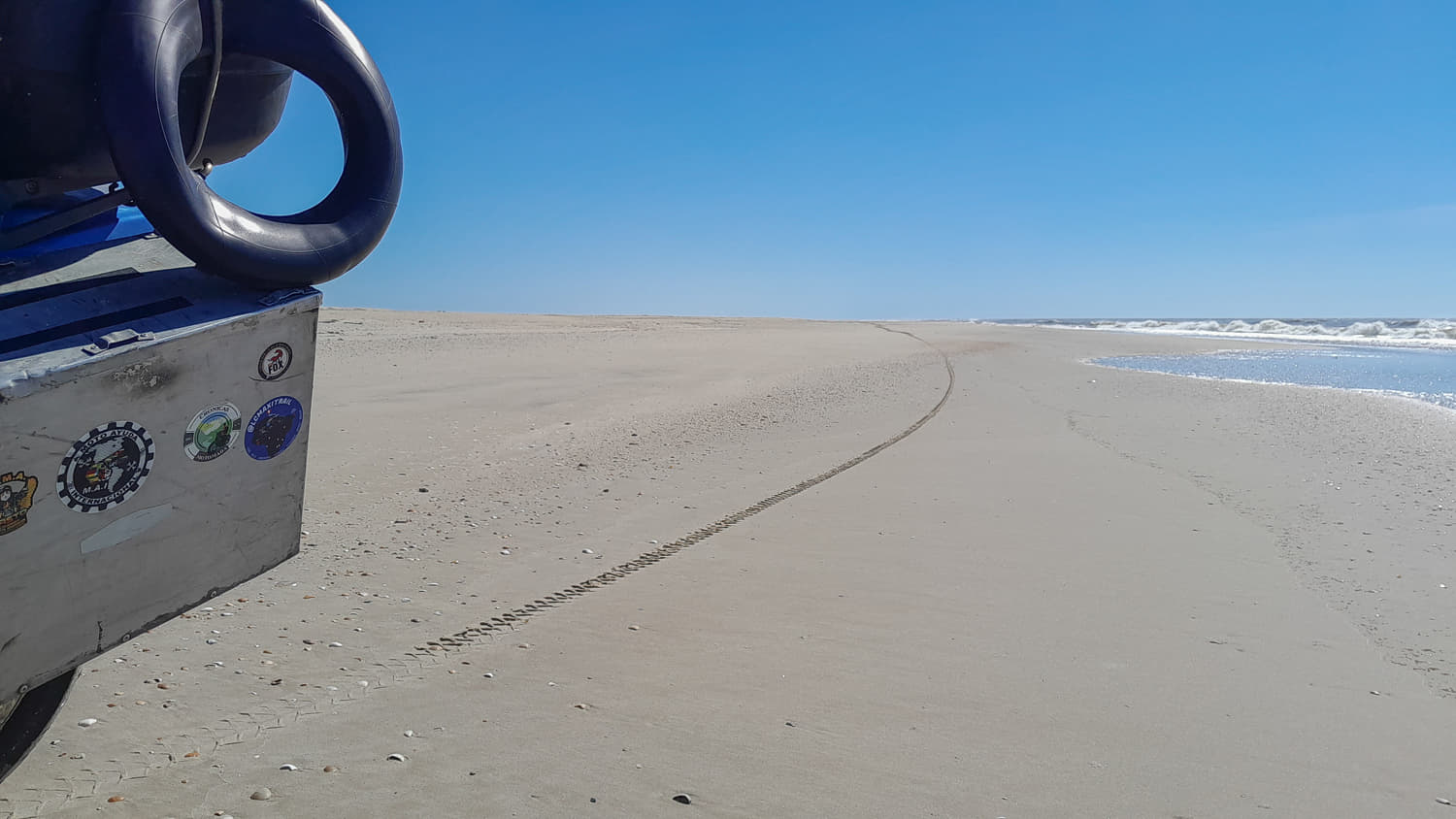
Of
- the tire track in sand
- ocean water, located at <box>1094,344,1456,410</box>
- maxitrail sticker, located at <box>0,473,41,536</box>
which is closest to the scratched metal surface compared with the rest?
maxitrail sticker, located at <box>0,473,41,536</box>

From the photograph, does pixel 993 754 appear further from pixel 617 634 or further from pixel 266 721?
pixel 266 721

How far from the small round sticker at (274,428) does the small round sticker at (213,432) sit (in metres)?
0.05

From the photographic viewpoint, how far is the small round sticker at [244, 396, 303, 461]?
2730mm

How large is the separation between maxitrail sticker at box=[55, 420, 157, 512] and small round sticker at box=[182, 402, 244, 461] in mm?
114

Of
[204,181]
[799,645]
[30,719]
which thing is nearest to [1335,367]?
[799,645]

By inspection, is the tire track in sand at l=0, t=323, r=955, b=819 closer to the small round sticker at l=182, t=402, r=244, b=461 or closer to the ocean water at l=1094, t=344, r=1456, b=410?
the small round sticker at l=182, t=402, r=244, b=461

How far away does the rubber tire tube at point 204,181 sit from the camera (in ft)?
8.35

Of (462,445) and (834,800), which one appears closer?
(834,800)

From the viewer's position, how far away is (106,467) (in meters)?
2.30

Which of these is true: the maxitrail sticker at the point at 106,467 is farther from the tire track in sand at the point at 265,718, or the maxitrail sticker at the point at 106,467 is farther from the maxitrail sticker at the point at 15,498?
the tire track in sand at the point at 265,718

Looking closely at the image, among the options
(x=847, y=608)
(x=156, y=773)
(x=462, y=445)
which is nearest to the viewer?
(x=156, y=773)

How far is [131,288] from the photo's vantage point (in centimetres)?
258

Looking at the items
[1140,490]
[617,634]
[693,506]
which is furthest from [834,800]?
[1140,490]

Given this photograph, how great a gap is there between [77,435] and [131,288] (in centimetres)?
58
